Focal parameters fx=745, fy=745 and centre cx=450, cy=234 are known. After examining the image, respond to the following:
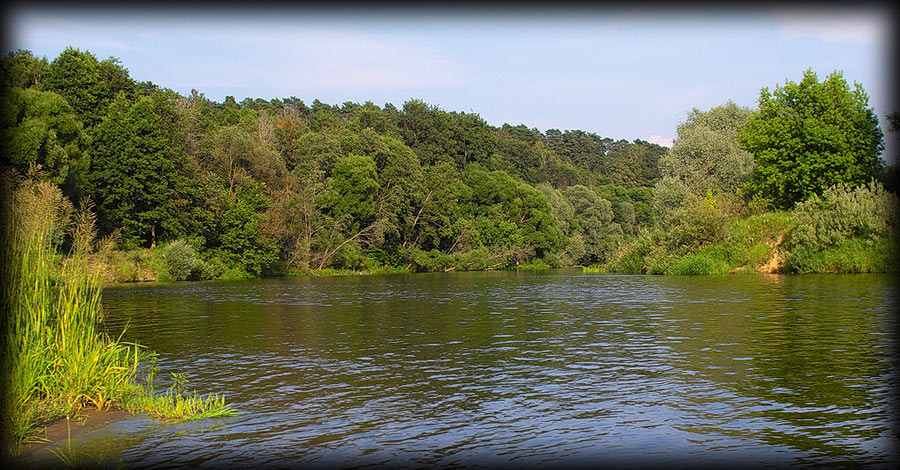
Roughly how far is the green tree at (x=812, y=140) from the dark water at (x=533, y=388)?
3311cm

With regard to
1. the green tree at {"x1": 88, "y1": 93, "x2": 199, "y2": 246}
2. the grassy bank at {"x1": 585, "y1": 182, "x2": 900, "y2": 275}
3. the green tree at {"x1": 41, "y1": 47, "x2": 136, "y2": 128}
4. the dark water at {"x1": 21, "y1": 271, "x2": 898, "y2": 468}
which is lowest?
the dark water at {"x1": 21, "y1": 271, "x2": 898, "y2": 468}

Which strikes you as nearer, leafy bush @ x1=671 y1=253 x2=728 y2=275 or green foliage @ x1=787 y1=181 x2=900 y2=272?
green foliage @ x1=787 y1=181 x2=900 y2=272

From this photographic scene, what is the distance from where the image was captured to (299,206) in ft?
271

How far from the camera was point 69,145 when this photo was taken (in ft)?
192

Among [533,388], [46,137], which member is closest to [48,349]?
[533,388]

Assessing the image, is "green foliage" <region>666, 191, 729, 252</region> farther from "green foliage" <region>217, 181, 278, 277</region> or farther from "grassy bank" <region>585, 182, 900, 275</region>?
"green foliage" <region>217, 181, 278, 277</region>

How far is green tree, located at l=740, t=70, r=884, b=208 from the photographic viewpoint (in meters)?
58.7

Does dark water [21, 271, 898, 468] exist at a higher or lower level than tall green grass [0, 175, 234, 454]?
lower

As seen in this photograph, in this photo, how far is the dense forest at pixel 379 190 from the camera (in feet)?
174

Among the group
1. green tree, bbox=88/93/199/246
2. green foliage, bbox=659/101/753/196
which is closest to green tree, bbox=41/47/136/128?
green tree, bbox=88/93/199/246

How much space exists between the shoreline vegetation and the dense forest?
19cm

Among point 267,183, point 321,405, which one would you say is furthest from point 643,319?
point 267,183

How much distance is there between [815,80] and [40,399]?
6346 cm

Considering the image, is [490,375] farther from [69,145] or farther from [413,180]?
[413,180]
